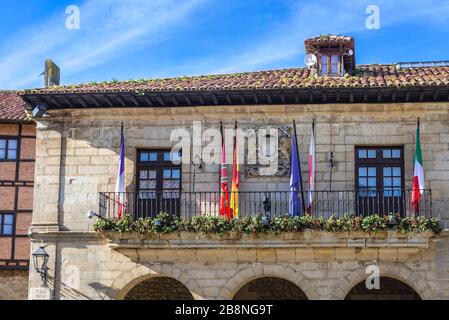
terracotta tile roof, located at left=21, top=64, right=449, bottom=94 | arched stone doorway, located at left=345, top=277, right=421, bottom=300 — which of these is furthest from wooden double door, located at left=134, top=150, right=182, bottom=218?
arched stone doorway, located at left=345, top=277, right=421, bottom=300

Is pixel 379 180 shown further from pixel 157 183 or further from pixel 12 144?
pixel 12 144

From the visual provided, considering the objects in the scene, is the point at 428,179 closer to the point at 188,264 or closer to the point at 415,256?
the point at 415,256

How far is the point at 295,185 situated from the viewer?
73.4 feet

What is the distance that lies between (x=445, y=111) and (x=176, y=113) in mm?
5582

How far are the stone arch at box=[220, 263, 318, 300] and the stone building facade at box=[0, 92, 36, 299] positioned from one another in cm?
544

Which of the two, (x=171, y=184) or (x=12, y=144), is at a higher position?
(x=12, y=144)

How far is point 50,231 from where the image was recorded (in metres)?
23.1

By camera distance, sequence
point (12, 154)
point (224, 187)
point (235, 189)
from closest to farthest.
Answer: point (235, 189), point (224, 187), point (12, 154)

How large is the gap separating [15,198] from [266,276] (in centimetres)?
666

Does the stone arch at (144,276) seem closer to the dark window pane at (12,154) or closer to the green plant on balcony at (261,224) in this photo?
the green plant on balcony at (261,224)

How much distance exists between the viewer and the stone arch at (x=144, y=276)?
22.6m

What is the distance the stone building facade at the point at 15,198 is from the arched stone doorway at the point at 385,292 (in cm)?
750

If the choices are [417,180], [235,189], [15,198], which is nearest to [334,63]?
[417,180]

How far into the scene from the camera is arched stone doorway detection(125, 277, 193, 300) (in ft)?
77.3
